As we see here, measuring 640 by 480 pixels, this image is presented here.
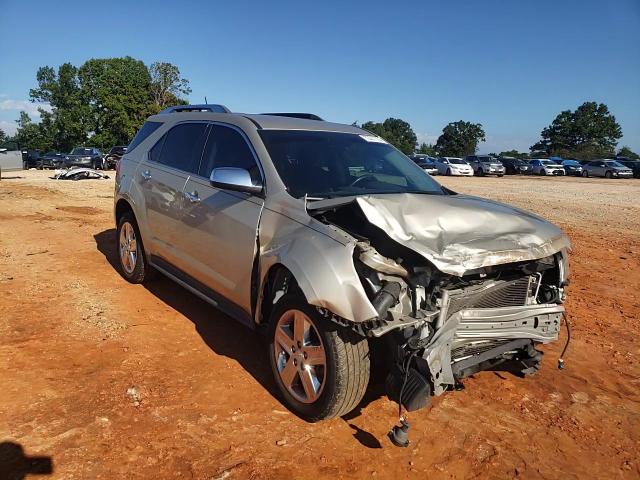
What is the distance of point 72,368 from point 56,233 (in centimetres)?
609

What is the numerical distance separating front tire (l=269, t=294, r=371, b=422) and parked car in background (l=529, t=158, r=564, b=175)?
4327cm

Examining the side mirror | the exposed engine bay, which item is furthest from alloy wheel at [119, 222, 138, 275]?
the exposed engine bay

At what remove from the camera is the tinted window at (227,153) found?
388 centimetres

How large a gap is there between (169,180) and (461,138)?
100418mm

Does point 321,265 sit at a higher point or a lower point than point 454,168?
higher

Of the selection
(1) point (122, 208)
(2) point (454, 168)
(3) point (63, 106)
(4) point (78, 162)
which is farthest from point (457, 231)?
(3) point (63, 106)

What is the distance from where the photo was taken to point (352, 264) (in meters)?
2.70

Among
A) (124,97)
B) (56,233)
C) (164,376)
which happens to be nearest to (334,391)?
(164,376)

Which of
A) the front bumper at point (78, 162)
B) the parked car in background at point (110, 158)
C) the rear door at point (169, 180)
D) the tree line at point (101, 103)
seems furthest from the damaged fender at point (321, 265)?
the tree line at point (101, 103)

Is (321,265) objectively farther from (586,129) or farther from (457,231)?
(586,129)

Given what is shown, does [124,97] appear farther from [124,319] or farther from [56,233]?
[124,319]

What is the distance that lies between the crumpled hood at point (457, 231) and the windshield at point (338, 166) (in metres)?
0.70

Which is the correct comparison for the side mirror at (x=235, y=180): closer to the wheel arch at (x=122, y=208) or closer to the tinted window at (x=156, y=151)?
the tinted window at (x=156, y=151)

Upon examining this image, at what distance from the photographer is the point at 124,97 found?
62344 millimetres
